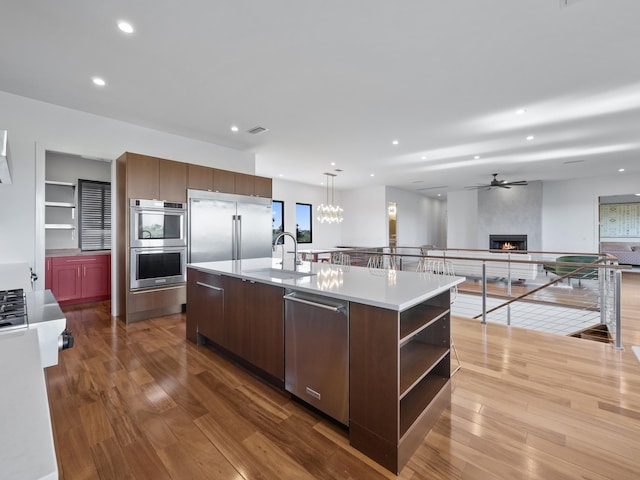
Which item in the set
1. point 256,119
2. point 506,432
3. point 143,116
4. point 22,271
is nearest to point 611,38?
point 506,432

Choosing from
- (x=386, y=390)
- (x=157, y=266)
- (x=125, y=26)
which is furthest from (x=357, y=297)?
(x=157, y=266)

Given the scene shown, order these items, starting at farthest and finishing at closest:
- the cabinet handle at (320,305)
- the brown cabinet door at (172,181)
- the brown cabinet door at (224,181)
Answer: the brown cabinet door at (224,181) < the brown cabinet door at (172,181) < the cabinet handle at (320,305)

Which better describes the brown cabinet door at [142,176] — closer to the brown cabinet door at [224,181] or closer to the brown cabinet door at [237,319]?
the brown cabinet door at [224,181]

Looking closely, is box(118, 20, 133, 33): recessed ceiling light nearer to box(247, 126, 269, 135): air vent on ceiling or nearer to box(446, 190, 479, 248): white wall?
box(247, 126, 269, 135): air vent on ceiling

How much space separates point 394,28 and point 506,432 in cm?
296

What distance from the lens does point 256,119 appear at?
4227 mm

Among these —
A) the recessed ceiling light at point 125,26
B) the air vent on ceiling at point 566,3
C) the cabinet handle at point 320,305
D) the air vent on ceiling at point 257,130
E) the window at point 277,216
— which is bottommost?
the cabinet handle at point 320,305

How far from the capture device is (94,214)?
515 cm

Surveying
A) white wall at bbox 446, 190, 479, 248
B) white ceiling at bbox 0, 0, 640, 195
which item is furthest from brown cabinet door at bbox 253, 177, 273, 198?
white wall at bbox 446, 190, 479, 248

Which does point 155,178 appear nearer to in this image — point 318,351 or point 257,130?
point 257,130

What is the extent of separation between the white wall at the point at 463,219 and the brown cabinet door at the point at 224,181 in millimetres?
8677

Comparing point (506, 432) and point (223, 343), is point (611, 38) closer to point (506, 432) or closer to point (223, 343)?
point (506, 432)

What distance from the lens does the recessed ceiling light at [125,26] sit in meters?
2.31

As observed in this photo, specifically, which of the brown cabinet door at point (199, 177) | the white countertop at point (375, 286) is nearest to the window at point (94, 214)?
the brown cabinet door at point (199, 177)
